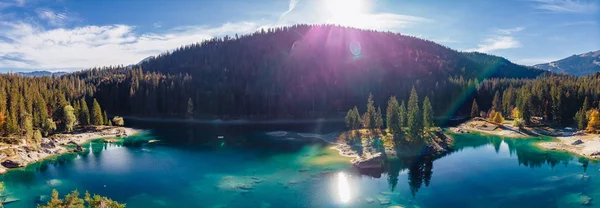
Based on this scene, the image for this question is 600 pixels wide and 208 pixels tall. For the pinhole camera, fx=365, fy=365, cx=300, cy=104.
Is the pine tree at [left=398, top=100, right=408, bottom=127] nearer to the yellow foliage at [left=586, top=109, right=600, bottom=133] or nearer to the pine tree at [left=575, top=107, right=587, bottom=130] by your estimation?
the yellow foliage at [left=586, top=109, right=600, bottom=133]

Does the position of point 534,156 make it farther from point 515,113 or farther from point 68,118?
point 68,118

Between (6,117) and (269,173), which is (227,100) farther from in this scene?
(269,173)

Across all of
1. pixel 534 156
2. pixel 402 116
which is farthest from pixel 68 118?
pixel 534 156

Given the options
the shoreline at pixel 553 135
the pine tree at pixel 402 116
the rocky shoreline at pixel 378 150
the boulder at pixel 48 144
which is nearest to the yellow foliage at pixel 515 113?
the shoreline at pixel 553 135

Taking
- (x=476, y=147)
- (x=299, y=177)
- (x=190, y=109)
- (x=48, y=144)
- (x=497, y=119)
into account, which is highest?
(x=190, y=109)

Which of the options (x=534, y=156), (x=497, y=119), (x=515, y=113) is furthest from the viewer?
(x=515, y=113)

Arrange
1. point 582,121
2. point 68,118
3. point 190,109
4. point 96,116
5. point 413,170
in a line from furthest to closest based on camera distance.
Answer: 1. point 190,109
2. point 96,116
3. point 582,121
4. point 68,118
5. point 413,170

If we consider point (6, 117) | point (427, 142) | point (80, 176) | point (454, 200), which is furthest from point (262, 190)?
point (6, 117)
